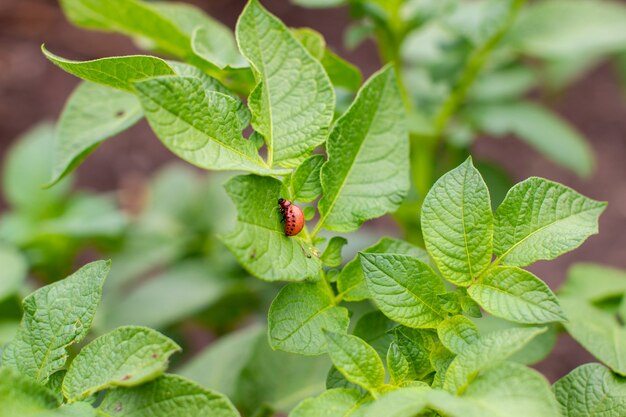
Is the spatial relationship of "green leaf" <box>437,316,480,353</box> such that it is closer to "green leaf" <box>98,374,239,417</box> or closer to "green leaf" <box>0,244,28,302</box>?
"green leaf" <box>98,374,239,417</box>

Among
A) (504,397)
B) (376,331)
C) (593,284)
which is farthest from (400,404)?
(593,284)

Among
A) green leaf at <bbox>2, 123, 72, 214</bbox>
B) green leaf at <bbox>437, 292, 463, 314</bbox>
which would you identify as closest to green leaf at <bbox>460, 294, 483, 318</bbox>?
green leaf at <bbox>437, 292, 463, 314</bbox>

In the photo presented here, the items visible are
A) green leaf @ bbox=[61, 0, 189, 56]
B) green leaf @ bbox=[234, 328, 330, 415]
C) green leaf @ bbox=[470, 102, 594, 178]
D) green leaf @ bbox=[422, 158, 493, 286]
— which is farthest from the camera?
green leaf @ bbox=[470, 102, 594, 178]

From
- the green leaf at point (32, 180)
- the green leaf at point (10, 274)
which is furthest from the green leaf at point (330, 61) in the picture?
the green leaf at point (32, 180)

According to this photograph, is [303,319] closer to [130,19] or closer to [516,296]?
[516,296]

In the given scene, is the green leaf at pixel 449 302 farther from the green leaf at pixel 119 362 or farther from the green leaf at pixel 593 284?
the green leaf at pixel 593 284

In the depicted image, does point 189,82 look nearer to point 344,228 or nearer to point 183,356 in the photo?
point 344,228
